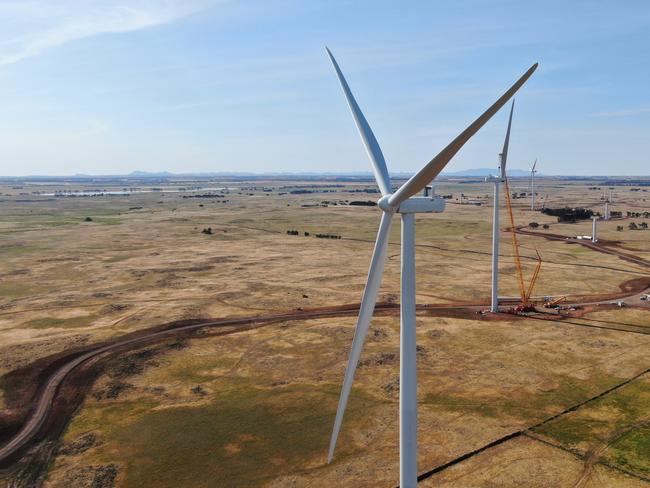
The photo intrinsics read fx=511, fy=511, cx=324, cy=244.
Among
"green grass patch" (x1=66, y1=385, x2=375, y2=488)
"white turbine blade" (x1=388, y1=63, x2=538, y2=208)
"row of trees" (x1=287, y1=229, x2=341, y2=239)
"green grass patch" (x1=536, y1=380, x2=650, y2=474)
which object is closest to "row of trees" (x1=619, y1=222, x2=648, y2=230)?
"row of trees" (x1=287, y1=229, x2=341, y2=239)

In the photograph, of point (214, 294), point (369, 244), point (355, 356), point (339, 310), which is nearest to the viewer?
point (355, 356)

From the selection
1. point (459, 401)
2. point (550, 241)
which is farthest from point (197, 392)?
point (550, 241)

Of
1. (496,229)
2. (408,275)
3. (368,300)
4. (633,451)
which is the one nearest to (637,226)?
(496,229)

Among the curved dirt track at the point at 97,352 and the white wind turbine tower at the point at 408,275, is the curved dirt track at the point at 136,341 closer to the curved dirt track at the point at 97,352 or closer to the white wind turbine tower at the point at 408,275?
the curved dirt track at the point at 97,352

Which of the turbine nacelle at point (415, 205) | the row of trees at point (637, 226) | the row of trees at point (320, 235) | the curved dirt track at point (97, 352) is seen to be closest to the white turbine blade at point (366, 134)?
the turbine nacelle at point (415, 205)

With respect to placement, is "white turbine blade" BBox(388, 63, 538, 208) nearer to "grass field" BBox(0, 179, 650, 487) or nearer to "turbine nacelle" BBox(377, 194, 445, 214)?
"turbine nacelle" BBox(377, 194, 445, 214)

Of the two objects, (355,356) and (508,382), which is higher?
(355,356)

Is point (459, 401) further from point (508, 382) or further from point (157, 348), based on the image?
point (157, 348)

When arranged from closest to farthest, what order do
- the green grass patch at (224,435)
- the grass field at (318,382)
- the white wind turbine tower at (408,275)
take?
the white wind turbine tower at (408,275) → the green grass patch at (224,435) → the grass field at (318,382)
